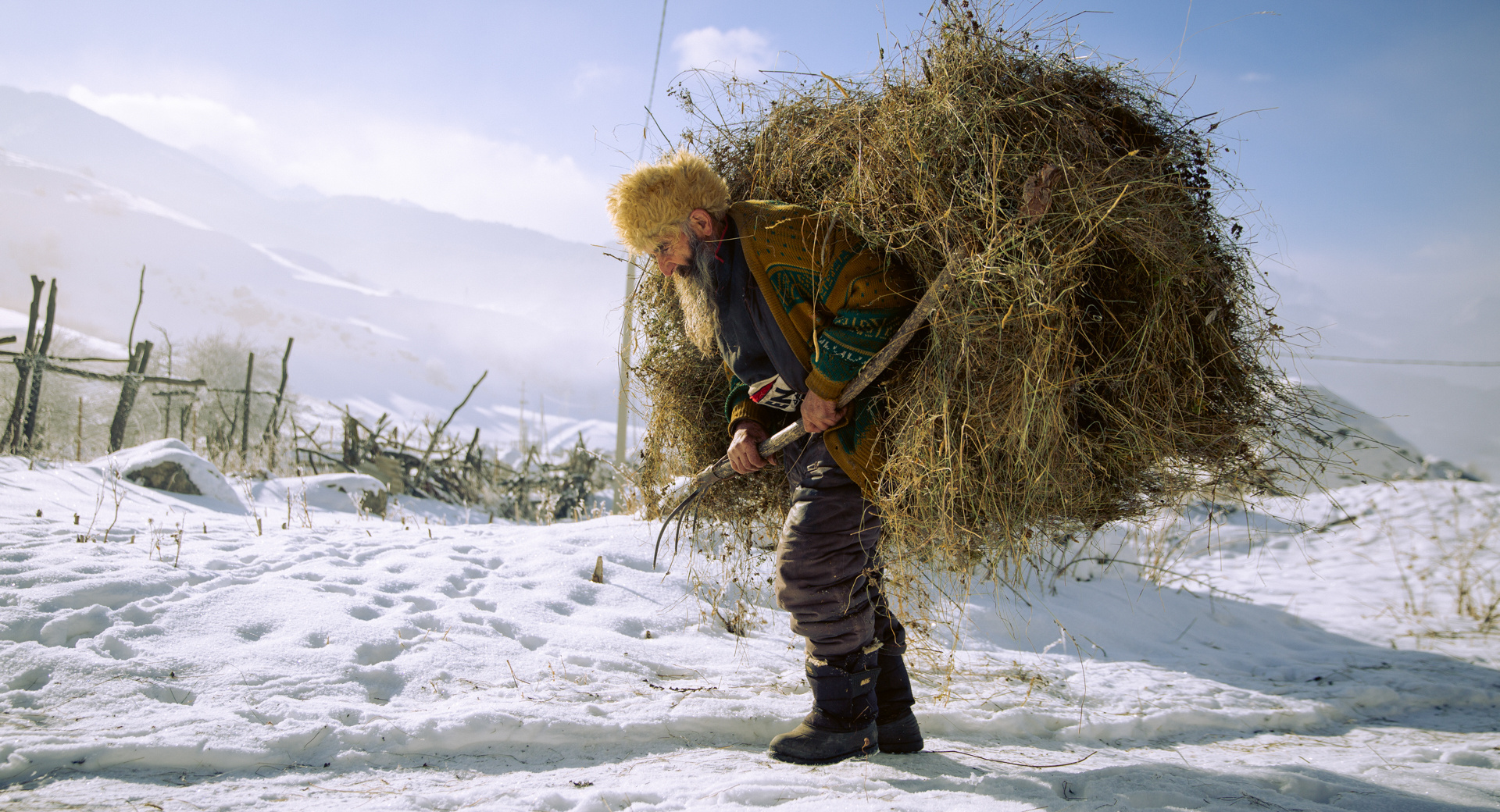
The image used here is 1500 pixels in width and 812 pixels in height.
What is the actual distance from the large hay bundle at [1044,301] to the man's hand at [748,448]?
50cm

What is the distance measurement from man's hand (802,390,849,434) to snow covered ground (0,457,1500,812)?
3.08 ft

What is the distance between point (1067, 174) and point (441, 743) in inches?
96.2

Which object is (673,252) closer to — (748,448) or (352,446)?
(748,448)

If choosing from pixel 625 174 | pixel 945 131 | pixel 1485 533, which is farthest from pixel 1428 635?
pixel 625 174

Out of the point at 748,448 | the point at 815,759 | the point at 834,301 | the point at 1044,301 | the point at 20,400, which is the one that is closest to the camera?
the point at 1044,301

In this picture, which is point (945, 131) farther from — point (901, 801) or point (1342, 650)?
point (1342, 650)

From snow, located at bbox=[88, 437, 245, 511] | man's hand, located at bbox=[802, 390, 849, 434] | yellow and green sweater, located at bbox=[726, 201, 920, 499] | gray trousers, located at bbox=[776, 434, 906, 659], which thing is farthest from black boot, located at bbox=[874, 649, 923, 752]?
snow, located at bbox=[88, 437, 245, 511]

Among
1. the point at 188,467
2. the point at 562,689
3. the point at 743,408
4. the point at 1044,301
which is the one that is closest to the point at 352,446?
the point at 188,467

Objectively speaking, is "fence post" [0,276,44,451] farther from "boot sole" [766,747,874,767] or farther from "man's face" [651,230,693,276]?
"boot sole" [766,747,874,767]

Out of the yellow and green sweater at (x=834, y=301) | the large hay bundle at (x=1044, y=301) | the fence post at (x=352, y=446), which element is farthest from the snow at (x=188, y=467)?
the large hay bundle at (x=1044, y=301)

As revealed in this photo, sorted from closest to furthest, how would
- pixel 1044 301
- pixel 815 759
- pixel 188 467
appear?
1. pixel 1044 301
2. pixel 815 759
3. pixel 188 467

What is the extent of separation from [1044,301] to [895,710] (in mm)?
1438

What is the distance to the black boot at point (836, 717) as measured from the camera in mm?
2170

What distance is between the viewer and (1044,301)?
175cm
